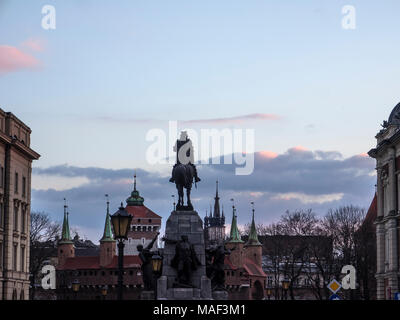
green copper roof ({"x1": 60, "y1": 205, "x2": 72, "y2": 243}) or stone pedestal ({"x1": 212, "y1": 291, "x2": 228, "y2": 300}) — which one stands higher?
green copper roof ({"x1": 60, "y1": 205, "x2": 72, "y2": 243})

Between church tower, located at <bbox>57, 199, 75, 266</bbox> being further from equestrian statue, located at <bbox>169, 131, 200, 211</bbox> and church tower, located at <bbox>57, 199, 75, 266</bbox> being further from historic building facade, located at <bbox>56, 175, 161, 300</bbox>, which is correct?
equestrian statue, located at <bbox>169, 131, 200, 211</bbox>

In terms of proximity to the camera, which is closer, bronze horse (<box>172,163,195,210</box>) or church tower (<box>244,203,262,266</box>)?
bronze horse (<box>172,163,195,210</box>)

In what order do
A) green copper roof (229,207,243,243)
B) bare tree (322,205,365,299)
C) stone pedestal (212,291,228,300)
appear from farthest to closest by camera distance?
green copper roof (229,207,243,243) < bare tree (322,205,365,299) < stone pedestal (212,291,228,300)

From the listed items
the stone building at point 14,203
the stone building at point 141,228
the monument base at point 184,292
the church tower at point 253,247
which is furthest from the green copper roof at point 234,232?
the monument base at point 184,292

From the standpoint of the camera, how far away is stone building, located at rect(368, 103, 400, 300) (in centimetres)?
7219

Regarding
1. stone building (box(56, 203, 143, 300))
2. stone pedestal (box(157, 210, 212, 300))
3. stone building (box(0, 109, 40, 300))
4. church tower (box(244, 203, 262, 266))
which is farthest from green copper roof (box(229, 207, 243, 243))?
stone pedestal (box(157, 210, 212, 300))

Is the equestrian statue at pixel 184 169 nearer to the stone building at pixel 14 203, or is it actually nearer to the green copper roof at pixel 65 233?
the stone building at pixel 14 203

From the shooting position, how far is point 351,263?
102 m

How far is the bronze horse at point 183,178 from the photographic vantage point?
43750 millimetres

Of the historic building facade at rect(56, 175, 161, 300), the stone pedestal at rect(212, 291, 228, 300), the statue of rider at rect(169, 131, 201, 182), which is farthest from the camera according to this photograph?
the historic building facade at rect(56, 175, 161, 300)

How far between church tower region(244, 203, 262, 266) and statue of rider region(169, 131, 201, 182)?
460 ft

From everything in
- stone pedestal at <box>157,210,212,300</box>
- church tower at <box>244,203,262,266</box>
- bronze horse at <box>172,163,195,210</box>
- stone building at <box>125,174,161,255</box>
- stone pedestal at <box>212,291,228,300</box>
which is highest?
stone building at <box>125,174,161,255</box>
